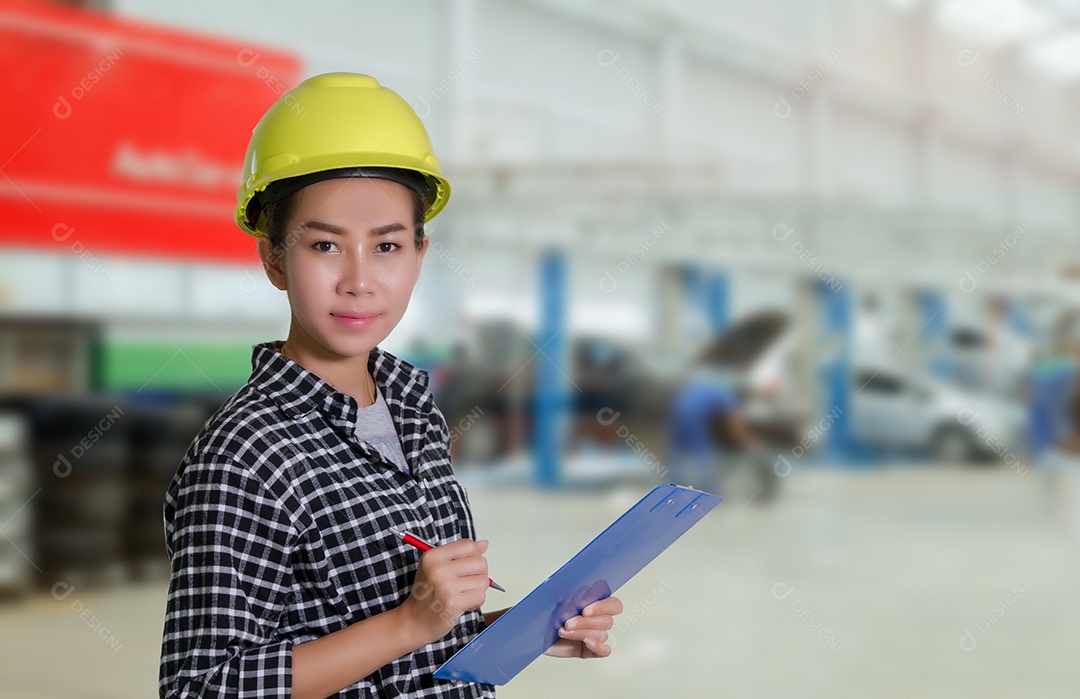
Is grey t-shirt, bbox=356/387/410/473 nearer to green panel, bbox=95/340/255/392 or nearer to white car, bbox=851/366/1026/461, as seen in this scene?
green panel, bbox=95/340/255/392

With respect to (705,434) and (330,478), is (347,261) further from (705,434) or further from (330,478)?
(705,434)

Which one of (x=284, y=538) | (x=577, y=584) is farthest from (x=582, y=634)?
(x=284, y=538)

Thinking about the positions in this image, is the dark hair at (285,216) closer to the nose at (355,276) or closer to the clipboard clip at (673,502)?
the nose at (355,276)

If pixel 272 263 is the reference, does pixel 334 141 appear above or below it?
above

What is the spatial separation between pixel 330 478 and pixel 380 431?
160 mm

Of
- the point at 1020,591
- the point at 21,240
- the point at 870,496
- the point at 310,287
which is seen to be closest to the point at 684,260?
the point at 870,496

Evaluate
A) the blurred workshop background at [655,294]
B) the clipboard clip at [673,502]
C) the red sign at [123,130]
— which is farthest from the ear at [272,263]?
the red sign at [123,130]

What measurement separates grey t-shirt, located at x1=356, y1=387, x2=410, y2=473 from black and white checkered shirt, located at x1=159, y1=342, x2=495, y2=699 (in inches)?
0.8

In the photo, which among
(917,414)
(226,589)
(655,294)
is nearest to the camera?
Result: (226,589)

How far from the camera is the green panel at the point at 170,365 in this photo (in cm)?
530

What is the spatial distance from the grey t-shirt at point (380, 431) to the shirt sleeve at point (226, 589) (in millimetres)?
183

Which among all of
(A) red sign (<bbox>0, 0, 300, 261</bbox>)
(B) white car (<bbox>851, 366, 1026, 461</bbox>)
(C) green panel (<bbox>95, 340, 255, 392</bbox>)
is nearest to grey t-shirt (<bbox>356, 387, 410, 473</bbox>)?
(A) red sign (<bbox>0, 0, 300, 261</bbox>)

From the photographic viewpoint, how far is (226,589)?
903 mm

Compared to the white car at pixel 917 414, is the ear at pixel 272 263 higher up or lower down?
higher up
